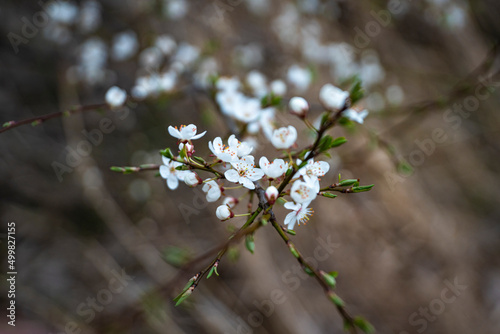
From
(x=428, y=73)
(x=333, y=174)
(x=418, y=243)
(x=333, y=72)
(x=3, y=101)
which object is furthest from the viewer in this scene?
(x=428, y=73)

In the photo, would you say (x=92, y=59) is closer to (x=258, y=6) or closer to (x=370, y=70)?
(x=258, y=6)

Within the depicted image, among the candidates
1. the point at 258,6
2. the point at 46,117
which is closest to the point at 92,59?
the point at 46,117

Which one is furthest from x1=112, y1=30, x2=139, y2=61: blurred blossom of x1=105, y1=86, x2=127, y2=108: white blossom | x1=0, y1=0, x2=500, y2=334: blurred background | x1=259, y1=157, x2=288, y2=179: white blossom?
x1=259, y1=157, x2=288, y2=179: white blossom

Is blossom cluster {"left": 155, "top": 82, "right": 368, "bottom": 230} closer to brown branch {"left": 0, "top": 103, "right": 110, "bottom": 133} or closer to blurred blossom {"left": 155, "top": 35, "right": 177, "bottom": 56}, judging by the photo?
brown branch {"left": 0, "top": 103, "right": 110, "bottom": 133}

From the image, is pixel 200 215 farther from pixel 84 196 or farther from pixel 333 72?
pixel 333 72

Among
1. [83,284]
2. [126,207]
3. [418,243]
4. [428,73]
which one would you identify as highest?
[428,73]

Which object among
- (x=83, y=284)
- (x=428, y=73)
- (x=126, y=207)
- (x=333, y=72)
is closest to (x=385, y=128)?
(x=333, y=72)
